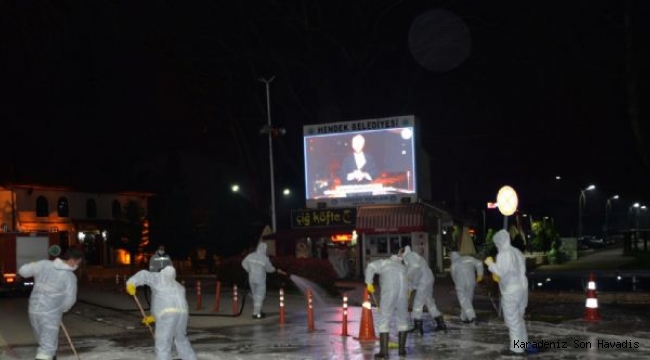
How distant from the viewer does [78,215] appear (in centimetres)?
5519

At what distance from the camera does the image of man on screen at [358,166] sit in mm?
34594

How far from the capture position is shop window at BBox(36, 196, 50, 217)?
51.9m

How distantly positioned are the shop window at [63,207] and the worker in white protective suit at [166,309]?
4726 cm

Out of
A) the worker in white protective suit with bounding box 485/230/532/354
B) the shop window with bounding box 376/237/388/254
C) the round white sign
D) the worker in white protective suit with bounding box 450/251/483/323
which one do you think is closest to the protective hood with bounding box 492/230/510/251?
the worker in white protective suit with bounding box 485/230/532/354

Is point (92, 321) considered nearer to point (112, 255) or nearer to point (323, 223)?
point (323, 223)

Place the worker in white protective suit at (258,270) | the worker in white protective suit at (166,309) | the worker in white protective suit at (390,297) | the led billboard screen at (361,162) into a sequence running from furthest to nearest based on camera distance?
1. the led billboard screen at (361,162)
2. the worker in white protective suit at (258,270)
3. the worker in white protective suit at (390,297)
4. the worker in white protective suit at (166,309)

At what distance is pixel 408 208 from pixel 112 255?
3074 centimetres

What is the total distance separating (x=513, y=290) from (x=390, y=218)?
76.2 feet

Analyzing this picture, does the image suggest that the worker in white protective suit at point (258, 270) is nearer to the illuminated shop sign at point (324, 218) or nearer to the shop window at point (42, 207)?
the illuminated shop sign at point (324, 218)

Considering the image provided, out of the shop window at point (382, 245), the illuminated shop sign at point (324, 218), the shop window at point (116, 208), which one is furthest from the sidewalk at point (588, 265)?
the shop window at point (116, 208)

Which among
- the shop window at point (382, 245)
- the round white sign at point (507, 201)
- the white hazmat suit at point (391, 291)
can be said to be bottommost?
the shop window at point (382, 245)

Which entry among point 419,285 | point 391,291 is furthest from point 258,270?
point 391,291

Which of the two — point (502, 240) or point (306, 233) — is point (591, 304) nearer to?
point (502, 240)

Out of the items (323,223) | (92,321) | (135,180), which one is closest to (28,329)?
(92,321)
